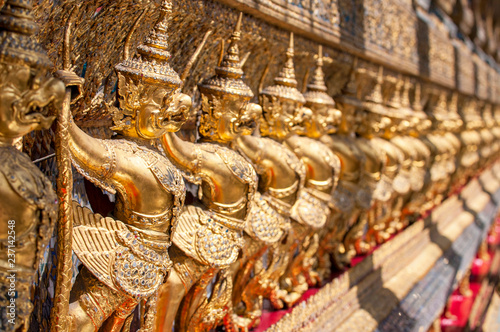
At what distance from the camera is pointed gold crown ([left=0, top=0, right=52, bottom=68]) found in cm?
83

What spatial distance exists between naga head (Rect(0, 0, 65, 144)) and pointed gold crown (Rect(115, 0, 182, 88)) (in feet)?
0.98

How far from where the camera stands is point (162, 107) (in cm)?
120

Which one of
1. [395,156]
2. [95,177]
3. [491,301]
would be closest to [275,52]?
[95,177]

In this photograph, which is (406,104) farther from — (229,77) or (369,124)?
(229,77)

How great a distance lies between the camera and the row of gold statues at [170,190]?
0.87 metres

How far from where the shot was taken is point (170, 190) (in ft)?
4.03

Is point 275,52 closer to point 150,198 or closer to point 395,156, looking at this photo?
point 150,198

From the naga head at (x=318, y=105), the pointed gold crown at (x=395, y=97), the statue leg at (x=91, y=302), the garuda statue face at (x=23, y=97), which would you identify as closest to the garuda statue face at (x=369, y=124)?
the pointed gold crown at (x=395, y=97)

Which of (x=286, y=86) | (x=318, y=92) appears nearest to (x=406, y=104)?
(x=318, y=92)

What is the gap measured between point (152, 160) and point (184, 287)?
0.38 m

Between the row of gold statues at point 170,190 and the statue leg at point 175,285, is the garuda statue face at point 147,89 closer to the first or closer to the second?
the row of gold statues at point 170,190

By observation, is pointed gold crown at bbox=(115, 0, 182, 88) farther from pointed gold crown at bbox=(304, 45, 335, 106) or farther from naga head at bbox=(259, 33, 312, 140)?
pointed gold crown at bbox=(304, 45, 335, 106)

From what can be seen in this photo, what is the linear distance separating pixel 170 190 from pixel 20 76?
454mm

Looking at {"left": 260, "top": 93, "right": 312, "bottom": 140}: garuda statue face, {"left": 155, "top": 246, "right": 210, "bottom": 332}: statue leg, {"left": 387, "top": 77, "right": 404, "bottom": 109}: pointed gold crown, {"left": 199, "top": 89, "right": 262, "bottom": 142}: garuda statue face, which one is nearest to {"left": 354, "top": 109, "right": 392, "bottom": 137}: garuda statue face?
{"left": 387, "top": 77, "right": 404, "bottom": 109}: pointed gold crown
